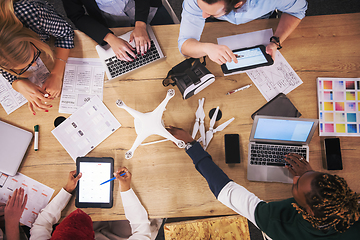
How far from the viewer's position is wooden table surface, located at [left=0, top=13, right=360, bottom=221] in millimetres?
1084

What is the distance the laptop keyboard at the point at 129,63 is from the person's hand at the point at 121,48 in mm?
26

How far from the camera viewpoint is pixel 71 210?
43.0 inches

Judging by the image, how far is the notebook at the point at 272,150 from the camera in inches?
39.9

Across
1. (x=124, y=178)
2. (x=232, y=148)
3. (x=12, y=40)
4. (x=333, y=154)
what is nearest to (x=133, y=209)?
(x=124, y=178)

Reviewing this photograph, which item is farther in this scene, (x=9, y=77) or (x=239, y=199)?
(x=9, y=77)

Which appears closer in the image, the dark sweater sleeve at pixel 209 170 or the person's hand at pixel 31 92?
the dark sweater sleeve at pixel 209 170

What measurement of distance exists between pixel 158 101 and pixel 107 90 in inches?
11.5

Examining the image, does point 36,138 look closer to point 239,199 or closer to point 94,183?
point 94,183

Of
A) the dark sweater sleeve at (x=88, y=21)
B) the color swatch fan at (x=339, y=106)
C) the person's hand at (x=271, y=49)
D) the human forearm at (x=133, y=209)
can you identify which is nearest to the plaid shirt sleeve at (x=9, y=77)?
the dark sweater sleeve at (x=88, y=21)

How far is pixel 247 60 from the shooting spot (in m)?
1.11

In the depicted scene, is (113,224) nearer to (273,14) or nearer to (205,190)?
(205,190)

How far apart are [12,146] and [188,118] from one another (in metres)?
→ 0.93

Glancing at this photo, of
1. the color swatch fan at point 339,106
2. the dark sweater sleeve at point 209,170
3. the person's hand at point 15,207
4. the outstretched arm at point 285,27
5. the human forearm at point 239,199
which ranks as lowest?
the person's hand at point 15,207

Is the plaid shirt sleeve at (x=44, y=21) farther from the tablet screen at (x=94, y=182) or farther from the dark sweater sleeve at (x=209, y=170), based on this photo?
the dark sweater sleeve at (x=209, y=170)
